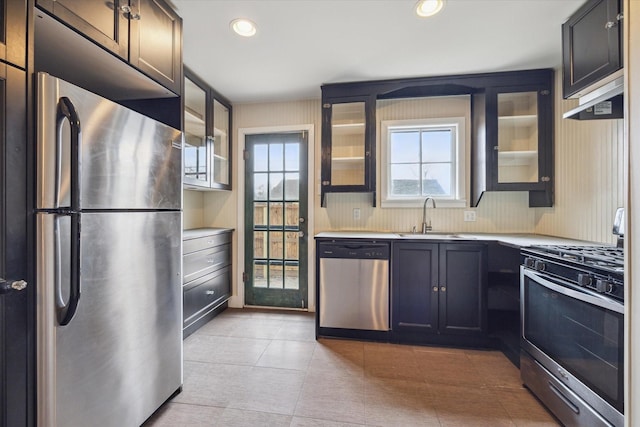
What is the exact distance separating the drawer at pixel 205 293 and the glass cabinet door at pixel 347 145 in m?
1.61

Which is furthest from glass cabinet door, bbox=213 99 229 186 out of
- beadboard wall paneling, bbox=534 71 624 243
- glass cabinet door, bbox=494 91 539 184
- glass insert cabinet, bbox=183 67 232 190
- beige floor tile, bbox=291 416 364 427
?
beadboard wall paneling, bbox=534 71 624 243

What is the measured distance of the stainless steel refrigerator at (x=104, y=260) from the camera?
1.03 m

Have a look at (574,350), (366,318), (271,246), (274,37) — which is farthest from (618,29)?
(271,246)

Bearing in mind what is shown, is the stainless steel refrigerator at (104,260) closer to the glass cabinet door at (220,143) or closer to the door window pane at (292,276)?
the glass cabinet door at (220,143)

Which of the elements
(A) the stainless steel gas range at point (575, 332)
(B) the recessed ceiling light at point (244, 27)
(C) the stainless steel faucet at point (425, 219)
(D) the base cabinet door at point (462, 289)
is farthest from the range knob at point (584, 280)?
(B) the recessed ceiling light at point (244, 27)

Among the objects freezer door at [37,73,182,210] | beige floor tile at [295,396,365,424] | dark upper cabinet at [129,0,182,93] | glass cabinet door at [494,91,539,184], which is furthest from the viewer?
glass cabinet door at [494,91,539,184]

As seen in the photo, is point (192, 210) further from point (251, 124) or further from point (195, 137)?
point (251, 124)

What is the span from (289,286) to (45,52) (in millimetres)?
2734

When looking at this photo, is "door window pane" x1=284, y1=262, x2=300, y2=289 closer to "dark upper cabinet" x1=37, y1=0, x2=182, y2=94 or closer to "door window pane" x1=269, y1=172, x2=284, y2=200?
"door window pane" x1=269, y1=172, x2=284, y2=200

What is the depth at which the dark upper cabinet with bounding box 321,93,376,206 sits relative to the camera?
282 cm

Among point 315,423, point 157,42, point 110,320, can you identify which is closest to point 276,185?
point 157,42

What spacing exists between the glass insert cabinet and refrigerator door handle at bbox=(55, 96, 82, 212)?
57.2 inches

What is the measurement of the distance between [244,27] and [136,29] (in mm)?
728

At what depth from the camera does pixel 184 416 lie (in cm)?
159
